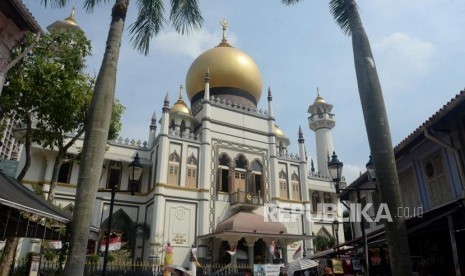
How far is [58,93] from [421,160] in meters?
11.3

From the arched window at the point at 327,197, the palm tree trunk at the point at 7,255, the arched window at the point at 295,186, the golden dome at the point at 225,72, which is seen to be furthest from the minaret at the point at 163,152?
the arched window at the point at 327,197

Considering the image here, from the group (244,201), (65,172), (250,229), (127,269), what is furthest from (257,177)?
(65,172)

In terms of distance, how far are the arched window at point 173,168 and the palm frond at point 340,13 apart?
1739 centimetres

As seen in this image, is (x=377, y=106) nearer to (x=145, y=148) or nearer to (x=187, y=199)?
(x=187, y=199)

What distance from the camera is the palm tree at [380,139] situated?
548 centimetres

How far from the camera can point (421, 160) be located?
1112cm

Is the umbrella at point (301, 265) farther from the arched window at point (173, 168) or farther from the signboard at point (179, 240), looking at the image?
the arched window at point (173, 168)

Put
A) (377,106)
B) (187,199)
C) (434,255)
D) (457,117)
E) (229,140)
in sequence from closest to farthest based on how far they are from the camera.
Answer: (377,106) → (457,117) → (434,255) → (187,199) → (229,140)

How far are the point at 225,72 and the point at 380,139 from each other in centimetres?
2484

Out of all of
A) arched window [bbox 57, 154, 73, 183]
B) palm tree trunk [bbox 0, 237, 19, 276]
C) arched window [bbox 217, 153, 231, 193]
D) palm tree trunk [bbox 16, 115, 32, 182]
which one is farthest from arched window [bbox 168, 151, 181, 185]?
palm tree trunk [bbox 0, 237, 19, 276]

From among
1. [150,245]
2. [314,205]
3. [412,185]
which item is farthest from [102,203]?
[412,185]

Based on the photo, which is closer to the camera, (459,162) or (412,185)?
(459,162)

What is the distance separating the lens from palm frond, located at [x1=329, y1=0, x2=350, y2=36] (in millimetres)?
8695

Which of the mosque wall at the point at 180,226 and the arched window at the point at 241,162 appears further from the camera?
the arched window at the point at 241,162
